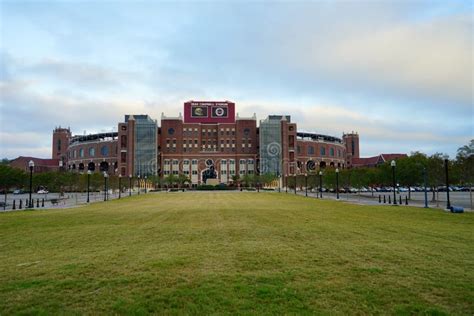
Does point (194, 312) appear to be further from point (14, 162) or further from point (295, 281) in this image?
point (14, 162)

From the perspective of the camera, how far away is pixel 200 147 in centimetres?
14700

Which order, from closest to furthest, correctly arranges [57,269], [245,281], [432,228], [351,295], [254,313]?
[254,313]
[351,295]
[245,281]
[57,269]
[432,228]

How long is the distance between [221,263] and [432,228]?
11.4 metres

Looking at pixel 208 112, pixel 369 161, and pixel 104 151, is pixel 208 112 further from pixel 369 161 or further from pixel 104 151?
pixel 369 161

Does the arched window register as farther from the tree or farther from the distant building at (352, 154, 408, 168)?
the tree

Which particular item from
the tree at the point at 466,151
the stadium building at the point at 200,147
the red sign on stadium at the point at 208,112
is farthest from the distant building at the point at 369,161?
the tree at the point at 466,151

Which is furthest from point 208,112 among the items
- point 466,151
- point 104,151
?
point 466,151

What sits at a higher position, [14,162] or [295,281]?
[14,162]

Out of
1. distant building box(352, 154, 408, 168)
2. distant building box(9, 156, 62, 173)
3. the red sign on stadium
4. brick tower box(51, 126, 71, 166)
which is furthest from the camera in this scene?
brick tower box(51, 126, 71, 166)

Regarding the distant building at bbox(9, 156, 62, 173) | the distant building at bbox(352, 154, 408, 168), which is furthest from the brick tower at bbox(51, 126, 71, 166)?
the distant building at bbox(352, 154, 408, 168)

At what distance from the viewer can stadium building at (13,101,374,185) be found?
138375mm

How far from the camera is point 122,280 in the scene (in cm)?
766

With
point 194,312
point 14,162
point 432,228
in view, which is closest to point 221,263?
point 194,312

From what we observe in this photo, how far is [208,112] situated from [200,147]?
14591 millimetres
